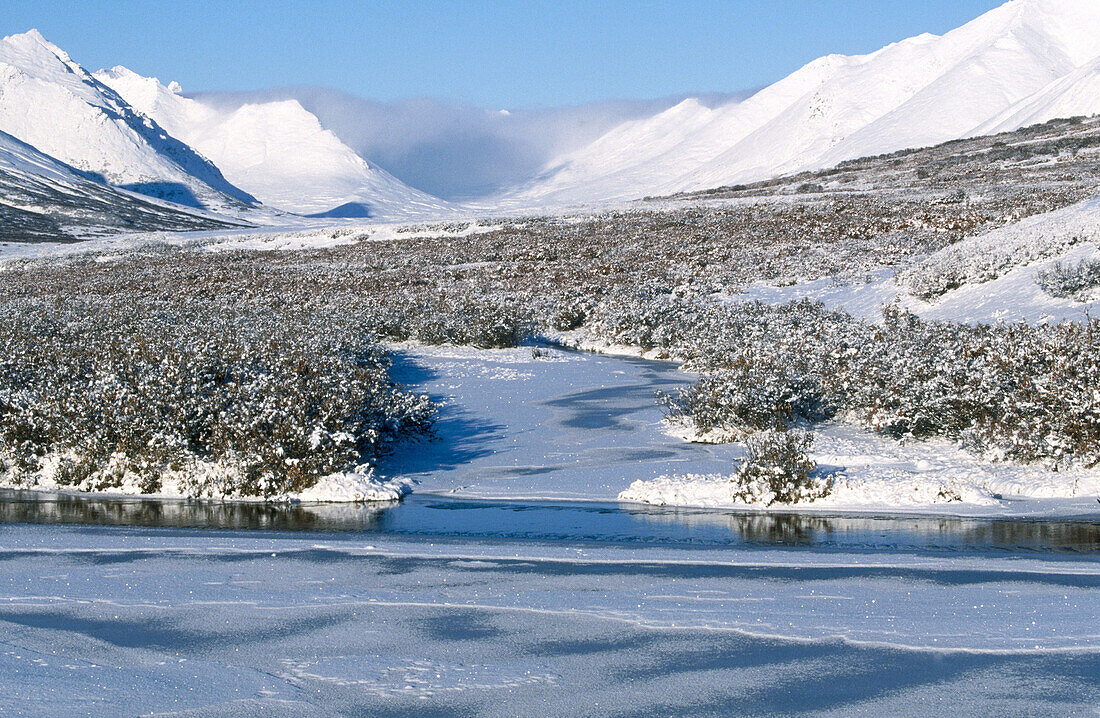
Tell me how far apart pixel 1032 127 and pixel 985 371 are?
75.8 metres

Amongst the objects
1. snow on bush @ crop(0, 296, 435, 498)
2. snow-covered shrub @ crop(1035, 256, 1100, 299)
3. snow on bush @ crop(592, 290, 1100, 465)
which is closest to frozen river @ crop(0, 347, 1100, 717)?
snow on bush @ crop(0, 296, 435, 498)

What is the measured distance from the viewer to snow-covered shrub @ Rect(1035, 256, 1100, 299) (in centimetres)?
1661

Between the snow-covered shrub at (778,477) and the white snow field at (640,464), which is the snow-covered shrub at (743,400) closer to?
the white snow field at (640,464)

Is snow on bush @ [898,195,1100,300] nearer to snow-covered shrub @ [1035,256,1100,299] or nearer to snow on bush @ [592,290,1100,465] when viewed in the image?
snow-covered shrub @ [1035,256,1100,299]

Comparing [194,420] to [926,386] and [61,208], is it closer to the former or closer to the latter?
[926,386]

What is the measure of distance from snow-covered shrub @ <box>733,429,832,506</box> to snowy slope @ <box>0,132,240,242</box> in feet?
284

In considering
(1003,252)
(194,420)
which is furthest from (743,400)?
(1003,252)

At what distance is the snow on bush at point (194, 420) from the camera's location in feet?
34.6

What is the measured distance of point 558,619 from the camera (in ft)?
19.0

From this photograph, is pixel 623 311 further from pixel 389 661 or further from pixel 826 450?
pixel 389 661

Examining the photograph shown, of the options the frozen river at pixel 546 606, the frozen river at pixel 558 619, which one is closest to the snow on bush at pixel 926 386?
the frozen river at pixel 546 606

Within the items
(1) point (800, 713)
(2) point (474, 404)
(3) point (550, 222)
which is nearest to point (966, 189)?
(3) point (550, 222)

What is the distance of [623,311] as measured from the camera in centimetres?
2403

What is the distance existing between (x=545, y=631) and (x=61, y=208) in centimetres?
12972
